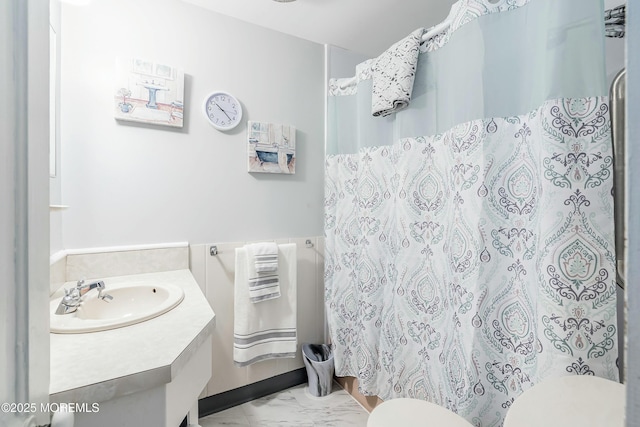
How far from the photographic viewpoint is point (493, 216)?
957mm

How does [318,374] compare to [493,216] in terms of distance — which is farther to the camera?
[318,374]

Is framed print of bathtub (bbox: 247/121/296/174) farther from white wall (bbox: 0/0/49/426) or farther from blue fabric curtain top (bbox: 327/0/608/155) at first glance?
white wall (bbox: 0/0/49/426)

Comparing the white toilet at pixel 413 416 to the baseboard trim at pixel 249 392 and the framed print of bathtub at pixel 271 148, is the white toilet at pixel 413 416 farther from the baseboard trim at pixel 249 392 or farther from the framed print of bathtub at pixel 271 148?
the framed print of bathtub at pixel 271 148

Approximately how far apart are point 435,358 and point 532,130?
0.96 metres

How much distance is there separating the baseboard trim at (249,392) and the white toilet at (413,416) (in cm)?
98

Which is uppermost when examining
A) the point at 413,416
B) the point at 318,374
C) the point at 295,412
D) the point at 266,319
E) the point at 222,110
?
the point at 222,110

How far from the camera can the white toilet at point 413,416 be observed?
921 millimetres

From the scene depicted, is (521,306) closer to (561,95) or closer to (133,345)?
(561,95)

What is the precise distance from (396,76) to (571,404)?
128 centimetres

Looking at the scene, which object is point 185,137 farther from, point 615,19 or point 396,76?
point 615,19

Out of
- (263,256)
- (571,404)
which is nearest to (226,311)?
(263,256)

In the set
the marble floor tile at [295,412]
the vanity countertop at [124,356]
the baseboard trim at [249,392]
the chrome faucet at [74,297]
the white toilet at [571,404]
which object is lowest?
the marble floor tile at [295,412]

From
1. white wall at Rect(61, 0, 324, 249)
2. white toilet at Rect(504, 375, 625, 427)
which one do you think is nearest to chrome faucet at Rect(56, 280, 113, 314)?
white wall at Rect(61, 0, 324, 249)

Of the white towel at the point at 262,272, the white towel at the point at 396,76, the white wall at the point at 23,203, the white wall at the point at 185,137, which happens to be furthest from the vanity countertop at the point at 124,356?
the white towel at the point at 396,76
